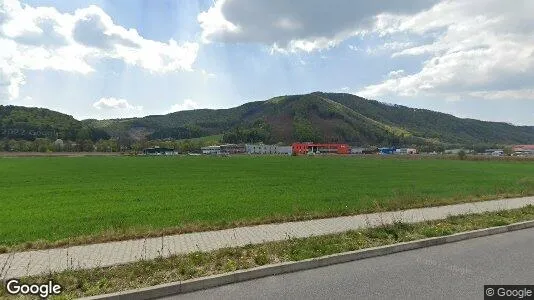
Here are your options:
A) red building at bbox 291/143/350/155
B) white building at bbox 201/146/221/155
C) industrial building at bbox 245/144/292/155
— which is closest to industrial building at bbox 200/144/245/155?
white building at bbox 201/146/221/155

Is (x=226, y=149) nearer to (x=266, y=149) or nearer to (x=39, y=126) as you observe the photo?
(x=266, y=149)

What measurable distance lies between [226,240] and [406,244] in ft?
13.0

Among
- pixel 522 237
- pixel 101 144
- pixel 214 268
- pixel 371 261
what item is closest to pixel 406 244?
pixel 371 261

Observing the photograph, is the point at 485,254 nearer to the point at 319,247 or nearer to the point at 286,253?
the point at 319,247

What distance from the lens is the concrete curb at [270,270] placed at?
555cm

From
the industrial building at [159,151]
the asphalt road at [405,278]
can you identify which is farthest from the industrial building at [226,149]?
the asphalt road at [405,278]

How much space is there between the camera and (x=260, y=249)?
25.1 feet

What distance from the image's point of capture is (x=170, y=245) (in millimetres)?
8125

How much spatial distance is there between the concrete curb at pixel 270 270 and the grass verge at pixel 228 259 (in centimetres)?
21

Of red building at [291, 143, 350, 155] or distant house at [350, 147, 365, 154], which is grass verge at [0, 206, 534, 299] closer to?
red building at [291, 143, 350, 155]

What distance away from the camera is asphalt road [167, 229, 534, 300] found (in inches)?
222

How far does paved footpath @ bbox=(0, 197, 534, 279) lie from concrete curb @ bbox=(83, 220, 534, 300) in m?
1.50

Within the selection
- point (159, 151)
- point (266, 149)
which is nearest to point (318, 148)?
point (266, 149)

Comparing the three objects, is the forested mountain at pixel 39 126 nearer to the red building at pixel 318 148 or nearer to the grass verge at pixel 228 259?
the red building at pixel 318 148
